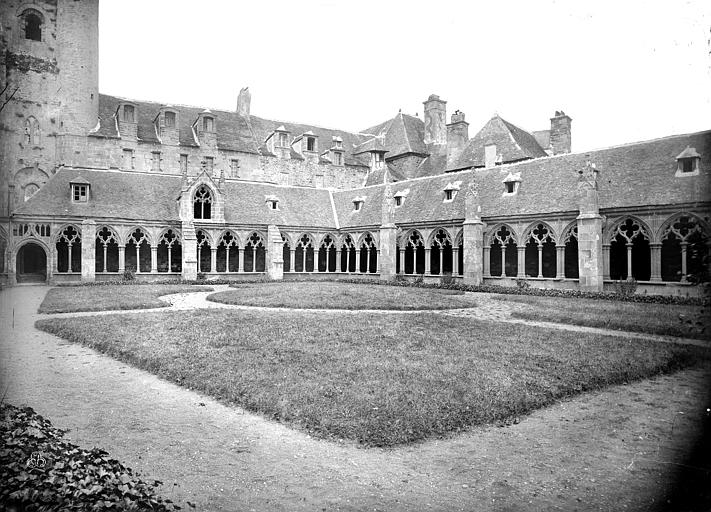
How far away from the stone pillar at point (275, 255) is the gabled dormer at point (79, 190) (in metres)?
12.2

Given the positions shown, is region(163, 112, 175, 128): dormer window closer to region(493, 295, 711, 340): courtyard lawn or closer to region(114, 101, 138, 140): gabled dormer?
region(114, 101, 138, 140): gabled dormer

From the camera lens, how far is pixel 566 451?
5633mm

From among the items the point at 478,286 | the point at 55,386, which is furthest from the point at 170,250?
the point at 55,386

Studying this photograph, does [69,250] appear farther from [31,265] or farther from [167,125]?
[167,125]

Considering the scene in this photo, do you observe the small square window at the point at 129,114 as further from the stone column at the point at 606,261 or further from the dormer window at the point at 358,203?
the stone column at the point at 606,261

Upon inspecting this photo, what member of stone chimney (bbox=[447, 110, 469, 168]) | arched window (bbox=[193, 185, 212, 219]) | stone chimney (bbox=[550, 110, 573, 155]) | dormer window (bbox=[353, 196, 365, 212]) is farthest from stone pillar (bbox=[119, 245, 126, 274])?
stone chimney (bbox=[550, 110, 573, 155])

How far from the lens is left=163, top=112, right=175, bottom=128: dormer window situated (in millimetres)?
39125

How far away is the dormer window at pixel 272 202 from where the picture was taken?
37031mm

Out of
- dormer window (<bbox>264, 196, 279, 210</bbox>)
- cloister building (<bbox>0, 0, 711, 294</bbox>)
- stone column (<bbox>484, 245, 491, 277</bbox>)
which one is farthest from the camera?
dormer window (<bbox>264, 196, 279, 210</bbox>)

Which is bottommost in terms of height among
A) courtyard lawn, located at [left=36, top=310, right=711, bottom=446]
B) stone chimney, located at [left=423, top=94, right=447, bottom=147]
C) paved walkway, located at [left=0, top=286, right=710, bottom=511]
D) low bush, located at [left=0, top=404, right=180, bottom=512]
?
paved walkway, located at [left=0, top=286, right=710, bottom=511]

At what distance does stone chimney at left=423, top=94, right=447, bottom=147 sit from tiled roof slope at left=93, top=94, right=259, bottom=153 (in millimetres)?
17788

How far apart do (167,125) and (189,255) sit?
45.8ft

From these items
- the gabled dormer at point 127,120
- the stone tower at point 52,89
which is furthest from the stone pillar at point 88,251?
the gabled dormer at point 127,120

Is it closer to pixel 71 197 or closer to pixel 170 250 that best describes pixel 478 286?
pixel 170 250
